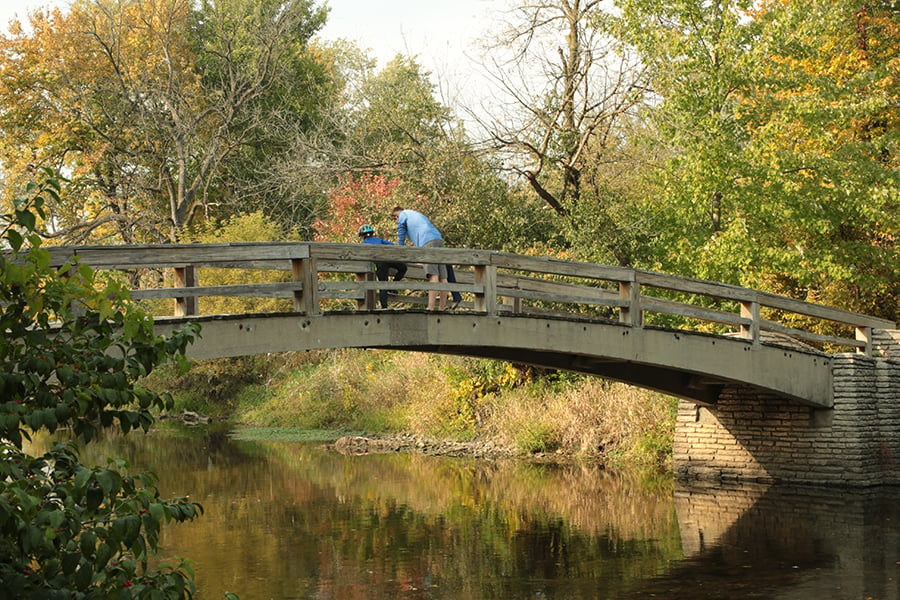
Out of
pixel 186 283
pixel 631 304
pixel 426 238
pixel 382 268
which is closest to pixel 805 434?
pixel 631 304

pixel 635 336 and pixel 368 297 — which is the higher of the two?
pixel 368 297

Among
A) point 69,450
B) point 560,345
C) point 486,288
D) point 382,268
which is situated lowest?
point 69,450

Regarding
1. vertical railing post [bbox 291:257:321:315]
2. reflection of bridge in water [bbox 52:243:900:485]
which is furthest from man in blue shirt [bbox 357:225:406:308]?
vertical railing post [bbox 291:257:321:315]

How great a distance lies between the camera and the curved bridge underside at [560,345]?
40.1ft

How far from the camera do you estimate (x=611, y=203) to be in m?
25.7

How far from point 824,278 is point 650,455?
15.8 ft

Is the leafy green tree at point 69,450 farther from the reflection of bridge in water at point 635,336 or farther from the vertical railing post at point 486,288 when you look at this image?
the vertical railing post at point 486,288

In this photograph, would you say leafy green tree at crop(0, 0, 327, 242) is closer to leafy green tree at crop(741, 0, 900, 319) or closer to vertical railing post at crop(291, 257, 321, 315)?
leafy green tree at crop(741, 0, 900, 319)

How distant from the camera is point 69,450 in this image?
17.5 ft

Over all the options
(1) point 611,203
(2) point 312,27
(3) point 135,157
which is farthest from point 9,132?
(1) point 611,203

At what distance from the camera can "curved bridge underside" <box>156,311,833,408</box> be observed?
12.2m

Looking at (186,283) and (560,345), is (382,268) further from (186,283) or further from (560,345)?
(186,283)

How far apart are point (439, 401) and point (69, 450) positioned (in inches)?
846

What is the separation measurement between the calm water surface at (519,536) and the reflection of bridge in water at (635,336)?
0.94 m
